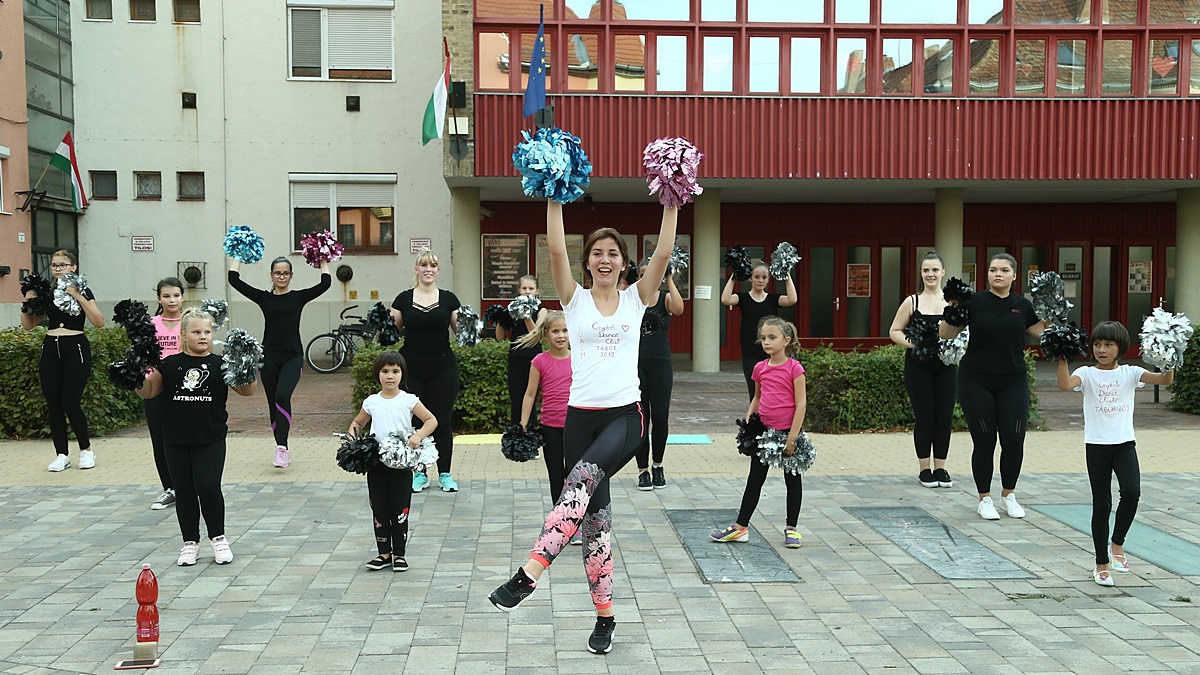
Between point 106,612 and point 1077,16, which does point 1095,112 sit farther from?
point 106,612

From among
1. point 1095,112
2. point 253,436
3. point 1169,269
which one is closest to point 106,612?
point 253,436

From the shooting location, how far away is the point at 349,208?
2056 cm

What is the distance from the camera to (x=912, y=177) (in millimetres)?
17953

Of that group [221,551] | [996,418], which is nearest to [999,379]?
[996,418]

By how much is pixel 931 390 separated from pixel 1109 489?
2792mm

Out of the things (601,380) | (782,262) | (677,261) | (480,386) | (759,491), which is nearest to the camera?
(601,380)

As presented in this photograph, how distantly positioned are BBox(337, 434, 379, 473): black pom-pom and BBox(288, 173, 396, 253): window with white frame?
15100 millimetres

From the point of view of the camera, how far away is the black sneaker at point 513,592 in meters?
4.20

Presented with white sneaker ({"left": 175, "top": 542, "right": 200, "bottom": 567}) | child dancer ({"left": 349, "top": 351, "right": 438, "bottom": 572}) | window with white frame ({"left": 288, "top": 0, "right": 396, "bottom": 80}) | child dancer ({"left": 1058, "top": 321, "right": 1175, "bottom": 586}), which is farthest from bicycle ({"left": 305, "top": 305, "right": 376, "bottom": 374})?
child dancer ({"left": 1058, "top": 321, "right": 1175, "bottom": 586})

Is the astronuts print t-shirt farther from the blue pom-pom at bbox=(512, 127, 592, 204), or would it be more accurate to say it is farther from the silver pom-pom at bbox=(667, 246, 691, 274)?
the silver pom-pom at bbox=(667, 246, 691, 274)

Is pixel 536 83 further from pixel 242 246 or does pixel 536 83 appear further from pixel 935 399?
pixel 935 399

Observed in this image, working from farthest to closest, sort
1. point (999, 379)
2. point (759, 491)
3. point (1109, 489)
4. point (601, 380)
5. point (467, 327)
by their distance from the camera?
point (467, 327), point (999, 379), point (759, 491), point (1109, 489), point (601, 380)

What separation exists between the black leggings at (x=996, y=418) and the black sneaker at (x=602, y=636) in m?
3.79

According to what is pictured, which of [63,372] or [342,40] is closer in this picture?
[63,372]
